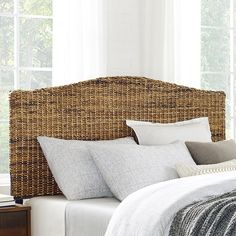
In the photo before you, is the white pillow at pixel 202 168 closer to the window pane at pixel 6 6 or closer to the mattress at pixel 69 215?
the mattress at pixel 69 215

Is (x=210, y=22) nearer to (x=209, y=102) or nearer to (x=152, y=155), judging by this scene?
(x=209, y=102)

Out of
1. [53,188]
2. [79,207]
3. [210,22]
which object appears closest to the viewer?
[79,207]

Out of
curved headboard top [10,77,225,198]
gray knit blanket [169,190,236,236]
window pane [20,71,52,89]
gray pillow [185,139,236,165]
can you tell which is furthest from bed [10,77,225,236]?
gray knit blanket [169,190,236,236]

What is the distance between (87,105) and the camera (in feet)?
15.5

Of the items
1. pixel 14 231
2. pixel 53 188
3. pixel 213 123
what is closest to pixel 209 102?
pixel 213 123

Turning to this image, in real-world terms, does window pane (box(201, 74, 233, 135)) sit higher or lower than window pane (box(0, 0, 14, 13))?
lower

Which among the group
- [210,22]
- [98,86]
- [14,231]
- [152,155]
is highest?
[210,22]

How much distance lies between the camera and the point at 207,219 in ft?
9.43

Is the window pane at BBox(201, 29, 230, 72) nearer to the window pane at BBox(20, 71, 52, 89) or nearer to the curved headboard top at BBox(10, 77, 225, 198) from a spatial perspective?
the curved headboard top at BBox(10, 77, 225, 198)

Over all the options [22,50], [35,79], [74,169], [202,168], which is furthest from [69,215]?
[22,50]

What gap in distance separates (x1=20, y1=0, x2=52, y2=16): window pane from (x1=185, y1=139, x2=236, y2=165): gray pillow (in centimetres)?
122

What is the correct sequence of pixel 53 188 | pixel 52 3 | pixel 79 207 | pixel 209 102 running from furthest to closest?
pixel 209 102 → pixel 52 3 → pixel 53 188 → pixel 79 207

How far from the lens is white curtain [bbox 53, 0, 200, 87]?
4.78 meters

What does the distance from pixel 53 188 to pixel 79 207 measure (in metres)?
0.63
